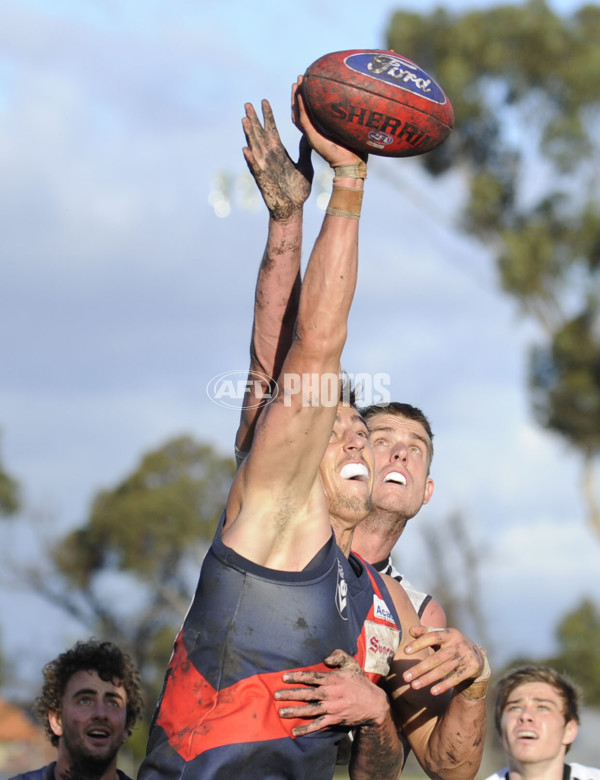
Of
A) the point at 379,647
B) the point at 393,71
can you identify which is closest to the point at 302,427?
the point at 379,647

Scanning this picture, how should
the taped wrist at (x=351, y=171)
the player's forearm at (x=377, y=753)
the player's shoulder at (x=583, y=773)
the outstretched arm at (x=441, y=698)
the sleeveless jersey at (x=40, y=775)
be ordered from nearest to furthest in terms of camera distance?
the taped wrist at (x=351, y=171) < the outstretched arm at (x=441, y=698) < the player's forearm at (x=377, y=753) < the sleeveless jersey at (x=40, y=775) < the player's shoulder at (x=583, y=773)

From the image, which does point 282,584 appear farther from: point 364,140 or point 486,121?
point 486,121

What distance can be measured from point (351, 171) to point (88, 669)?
10.1 feet

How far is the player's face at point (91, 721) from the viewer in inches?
211

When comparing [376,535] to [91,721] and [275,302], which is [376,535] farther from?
[275,302]

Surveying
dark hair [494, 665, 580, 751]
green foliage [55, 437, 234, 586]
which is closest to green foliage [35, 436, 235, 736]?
green foliage [55, 437, 234, 586]

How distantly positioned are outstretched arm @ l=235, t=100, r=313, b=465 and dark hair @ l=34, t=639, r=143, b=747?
1763 millimetres

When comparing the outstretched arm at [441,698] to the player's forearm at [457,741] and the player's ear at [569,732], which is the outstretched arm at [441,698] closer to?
the player's forearm at [457,741]

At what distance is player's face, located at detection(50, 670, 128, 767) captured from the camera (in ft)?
17.6

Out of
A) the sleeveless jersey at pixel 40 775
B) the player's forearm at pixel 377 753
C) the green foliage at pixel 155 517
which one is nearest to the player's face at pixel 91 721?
the sleeveless jersey at pixel 40 775

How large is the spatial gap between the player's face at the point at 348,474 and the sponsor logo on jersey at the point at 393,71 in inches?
52.6

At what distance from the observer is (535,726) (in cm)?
613

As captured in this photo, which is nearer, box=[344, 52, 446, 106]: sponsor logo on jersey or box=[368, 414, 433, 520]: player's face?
box=[344, 52, 446, 106]: sponsor logo on jersey

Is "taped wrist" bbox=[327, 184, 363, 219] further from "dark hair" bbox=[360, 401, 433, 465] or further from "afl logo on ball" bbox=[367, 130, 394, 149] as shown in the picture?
"dark hair" bbox=[360, 401, 433, 465]
